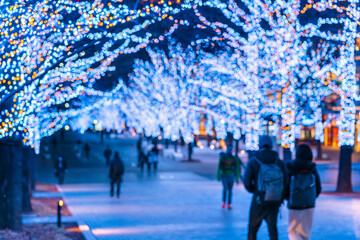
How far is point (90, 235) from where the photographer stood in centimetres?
1133

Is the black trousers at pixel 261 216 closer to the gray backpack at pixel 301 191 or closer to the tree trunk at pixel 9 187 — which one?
the gray backpack at pixel 301 191

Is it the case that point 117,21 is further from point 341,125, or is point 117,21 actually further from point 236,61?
point 341,125

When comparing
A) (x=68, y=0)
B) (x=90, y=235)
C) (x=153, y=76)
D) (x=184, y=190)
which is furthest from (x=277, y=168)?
(x=153, y=76)

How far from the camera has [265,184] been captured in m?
7.17

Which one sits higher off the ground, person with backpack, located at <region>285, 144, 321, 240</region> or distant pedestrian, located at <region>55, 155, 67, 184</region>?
person with backpack, located at <region>285, 144, 321, 240</region>

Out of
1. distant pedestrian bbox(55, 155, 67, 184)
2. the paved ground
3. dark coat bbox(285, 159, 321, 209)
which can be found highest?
dark coat bbox(285, 159, 321, 209)

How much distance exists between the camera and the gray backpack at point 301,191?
293 inches

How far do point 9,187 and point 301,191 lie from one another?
6.21 metres

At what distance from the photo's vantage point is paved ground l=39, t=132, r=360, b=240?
37.6 ft

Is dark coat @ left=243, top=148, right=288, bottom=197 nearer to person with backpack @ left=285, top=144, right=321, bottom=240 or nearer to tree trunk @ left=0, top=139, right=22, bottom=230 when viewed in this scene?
person with backpack @ left=285, top=144, right=321, bottom=240

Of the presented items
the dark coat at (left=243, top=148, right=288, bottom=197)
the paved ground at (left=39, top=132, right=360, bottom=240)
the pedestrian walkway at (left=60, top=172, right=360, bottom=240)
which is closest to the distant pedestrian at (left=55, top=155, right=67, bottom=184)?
the paved ground at (left=39, top=132, right=360, bottom=240)

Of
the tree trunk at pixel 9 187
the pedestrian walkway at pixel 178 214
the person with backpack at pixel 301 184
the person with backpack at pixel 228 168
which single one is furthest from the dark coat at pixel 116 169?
the person with backpack at pixel 301 184

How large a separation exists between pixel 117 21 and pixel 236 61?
21.1 feet

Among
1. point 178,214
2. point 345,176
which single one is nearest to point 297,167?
point 178,214
